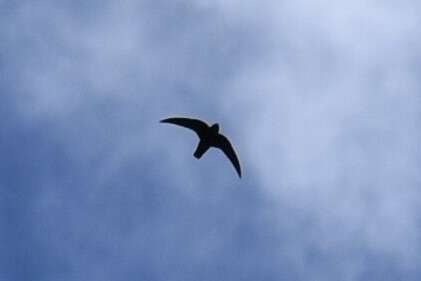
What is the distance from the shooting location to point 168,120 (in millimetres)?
106750

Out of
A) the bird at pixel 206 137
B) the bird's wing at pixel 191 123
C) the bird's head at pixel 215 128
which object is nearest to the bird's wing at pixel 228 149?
the bird at pixel 206 137

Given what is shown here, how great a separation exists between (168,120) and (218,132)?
122 inches

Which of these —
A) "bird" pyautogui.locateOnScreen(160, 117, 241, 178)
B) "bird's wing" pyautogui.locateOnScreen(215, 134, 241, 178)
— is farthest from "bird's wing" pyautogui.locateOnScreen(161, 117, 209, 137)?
"bird's wing" pyautogui.locateOnScreen(215, 134, 241, 178)

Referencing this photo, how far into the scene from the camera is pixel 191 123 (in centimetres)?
10612

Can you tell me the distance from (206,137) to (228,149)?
1618 millimetres

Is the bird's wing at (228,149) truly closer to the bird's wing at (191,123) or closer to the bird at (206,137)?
the bird at (206,137)

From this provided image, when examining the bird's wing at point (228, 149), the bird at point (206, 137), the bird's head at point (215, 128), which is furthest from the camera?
the bird's wing at point (228, 149)

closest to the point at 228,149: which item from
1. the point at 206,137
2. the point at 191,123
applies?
the point at 206,137

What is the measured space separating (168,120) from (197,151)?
2485 millimetres

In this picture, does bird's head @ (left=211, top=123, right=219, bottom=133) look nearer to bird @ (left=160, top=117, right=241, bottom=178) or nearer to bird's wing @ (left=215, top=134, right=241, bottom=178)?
bird @ (left=160, top=117, right=241, bottom=178)

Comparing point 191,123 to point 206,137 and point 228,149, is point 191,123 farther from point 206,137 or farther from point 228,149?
point 228,149

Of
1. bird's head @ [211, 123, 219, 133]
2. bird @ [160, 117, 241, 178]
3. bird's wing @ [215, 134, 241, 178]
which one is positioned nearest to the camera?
bird's head @ [211, 123, 219, 133]

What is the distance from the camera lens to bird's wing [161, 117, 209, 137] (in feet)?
347

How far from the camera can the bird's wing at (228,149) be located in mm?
106500
